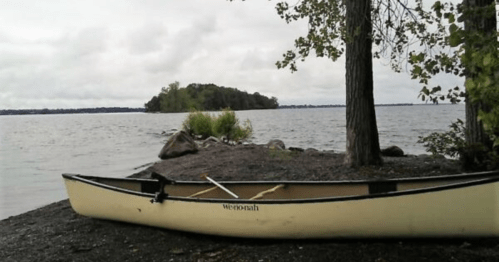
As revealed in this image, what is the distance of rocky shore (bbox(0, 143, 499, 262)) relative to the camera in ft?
17.0

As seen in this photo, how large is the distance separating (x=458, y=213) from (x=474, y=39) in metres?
2.48

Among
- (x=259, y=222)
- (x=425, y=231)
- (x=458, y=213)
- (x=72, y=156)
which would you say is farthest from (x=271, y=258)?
(x=72, y=156)

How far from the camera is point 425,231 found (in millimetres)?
5230

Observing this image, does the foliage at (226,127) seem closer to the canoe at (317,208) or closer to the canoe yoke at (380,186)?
the canoe at (317,208)

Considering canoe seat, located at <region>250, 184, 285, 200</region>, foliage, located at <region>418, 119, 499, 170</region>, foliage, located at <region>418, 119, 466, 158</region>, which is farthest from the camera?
foliage, located at <region>418, 119, 466, 158</region>

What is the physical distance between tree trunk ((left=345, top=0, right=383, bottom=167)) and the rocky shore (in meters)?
0.42

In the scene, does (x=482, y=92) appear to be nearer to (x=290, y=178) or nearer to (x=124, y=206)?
(x=124, y=206)

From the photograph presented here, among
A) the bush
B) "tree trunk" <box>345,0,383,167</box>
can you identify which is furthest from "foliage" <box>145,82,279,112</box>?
"tree trunk" <box>345,0,383,167</box>

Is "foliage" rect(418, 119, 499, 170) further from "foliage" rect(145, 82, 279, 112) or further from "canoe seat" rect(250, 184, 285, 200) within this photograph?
"foliage" rect(145, 82, 279, 112)

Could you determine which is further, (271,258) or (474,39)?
(271,258)

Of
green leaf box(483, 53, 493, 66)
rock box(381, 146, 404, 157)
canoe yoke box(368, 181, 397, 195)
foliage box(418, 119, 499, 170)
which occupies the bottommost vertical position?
rock box(381, 146, 404, 157)

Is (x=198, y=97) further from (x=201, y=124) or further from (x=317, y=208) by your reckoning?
(x=317, y=208)

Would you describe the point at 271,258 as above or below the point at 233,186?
below

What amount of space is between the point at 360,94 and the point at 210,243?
209 inches
